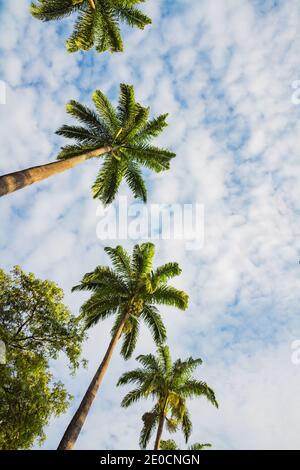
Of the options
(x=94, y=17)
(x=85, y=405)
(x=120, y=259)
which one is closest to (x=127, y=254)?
(x=120, y=259)

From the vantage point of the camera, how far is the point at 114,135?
2031 cm

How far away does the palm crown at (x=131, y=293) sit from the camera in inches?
802

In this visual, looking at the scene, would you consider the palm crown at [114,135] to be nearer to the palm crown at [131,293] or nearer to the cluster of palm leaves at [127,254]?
the cluster of palm leaves at [127,254]

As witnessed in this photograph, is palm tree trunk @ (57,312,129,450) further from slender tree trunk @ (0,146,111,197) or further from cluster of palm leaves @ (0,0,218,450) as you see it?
slender tree trunk @ (0,146,111,197)

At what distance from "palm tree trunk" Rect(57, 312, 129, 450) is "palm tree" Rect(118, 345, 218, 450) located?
605cm

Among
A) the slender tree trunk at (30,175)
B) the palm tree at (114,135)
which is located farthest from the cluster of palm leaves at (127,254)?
the slender tree trunk at (30,175)

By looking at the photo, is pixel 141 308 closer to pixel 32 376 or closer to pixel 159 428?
pixel 32 376

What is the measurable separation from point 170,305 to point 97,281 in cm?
456

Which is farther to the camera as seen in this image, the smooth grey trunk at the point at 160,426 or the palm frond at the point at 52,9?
the smooth grey trunk at the point at 160,426

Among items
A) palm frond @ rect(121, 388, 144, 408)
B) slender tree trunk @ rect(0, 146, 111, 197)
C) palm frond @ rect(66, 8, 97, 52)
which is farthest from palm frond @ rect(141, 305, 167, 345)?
palm frond @ rect(66, 8, 97, 52)

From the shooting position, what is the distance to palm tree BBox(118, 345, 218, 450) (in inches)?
901

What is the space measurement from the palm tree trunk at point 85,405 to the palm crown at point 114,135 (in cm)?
906
